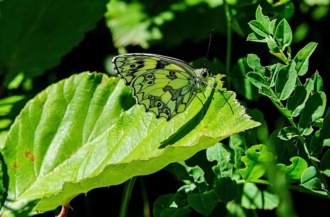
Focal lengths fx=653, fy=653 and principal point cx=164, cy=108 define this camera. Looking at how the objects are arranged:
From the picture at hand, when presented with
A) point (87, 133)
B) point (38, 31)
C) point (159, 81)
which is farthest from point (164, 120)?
point (38, 31)

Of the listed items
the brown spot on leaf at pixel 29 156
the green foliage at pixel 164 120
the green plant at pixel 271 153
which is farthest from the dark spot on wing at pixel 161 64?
the brown spot on leaf at pixel 29 156

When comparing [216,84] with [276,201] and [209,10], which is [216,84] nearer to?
[276,201]

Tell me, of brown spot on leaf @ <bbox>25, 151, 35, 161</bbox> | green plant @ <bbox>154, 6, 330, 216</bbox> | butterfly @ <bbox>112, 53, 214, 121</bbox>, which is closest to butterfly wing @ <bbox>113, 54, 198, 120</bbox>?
butterfly @ <bbox>112, 53, 214, 121</bbox>

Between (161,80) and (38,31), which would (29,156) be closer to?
(161,80)

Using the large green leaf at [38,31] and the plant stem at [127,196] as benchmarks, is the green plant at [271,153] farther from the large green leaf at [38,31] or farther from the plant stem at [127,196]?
the large green leaf at [38,31]

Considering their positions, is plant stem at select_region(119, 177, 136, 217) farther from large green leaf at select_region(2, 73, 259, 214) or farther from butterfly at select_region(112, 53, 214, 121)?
butterfly at select_region(112, 53, 214, 121)

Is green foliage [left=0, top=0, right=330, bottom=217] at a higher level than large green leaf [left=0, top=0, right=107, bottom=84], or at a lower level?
lower
